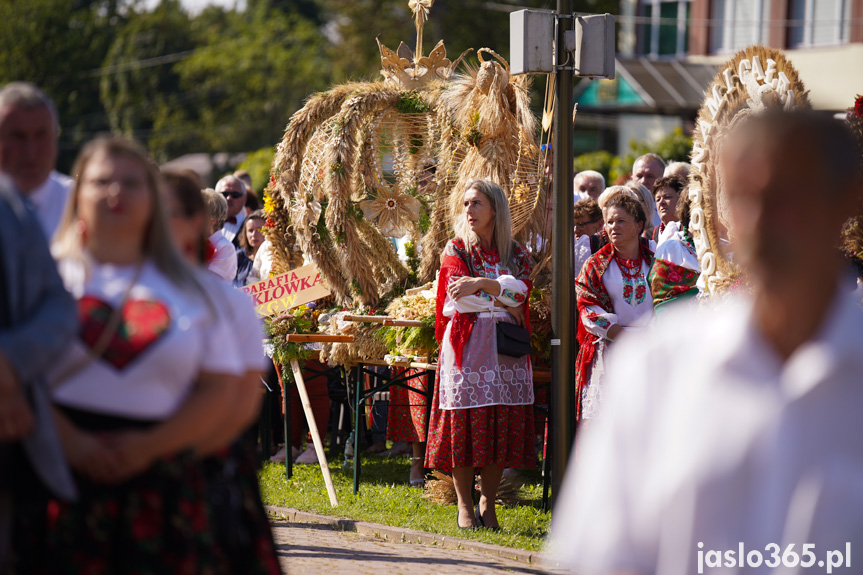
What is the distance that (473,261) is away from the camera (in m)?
6.70

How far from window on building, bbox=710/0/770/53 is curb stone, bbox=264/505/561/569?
19.6 m

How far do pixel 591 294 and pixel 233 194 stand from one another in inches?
189

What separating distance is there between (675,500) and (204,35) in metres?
50.6

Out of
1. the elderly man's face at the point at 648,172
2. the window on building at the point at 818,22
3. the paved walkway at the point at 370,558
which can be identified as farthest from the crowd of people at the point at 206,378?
the window on building at the point at 818,22

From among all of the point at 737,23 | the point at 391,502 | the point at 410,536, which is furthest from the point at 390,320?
the point at 737,23

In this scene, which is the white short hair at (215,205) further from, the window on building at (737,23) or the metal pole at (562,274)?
the window on building at (737,23)

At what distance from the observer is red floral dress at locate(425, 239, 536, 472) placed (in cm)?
665

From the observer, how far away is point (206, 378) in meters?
2.66

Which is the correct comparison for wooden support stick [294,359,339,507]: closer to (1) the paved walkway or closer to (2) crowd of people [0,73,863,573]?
(1) the paved walkway

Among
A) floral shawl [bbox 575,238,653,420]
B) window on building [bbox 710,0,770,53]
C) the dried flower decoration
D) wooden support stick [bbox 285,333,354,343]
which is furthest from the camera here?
window on building [bbox 710,0,770,53]

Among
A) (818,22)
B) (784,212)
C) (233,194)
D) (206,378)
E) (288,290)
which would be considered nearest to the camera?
(784,212)

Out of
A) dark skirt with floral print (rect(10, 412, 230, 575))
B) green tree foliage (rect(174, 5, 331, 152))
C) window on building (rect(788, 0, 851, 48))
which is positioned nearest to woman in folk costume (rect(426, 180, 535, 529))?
dark skirt with floral print (rect(10, 412, 230, 575))

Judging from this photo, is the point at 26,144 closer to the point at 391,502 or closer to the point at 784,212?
the point at 784,212

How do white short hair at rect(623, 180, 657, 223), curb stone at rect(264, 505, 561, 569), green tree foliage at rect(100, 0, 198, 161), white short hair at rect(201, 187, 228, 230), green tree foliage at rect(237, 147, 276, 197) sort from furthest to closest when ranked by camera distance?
green tree foliage at rect(100, 0, 198, 161) < green tree foliage at rect(237, 147, 276, 197) < white short hair at rect(623, 180, 657, 223) < white short hair at rect(201, 187, 228, 230) < curb stone at rect(264, 505, 561, 569)
